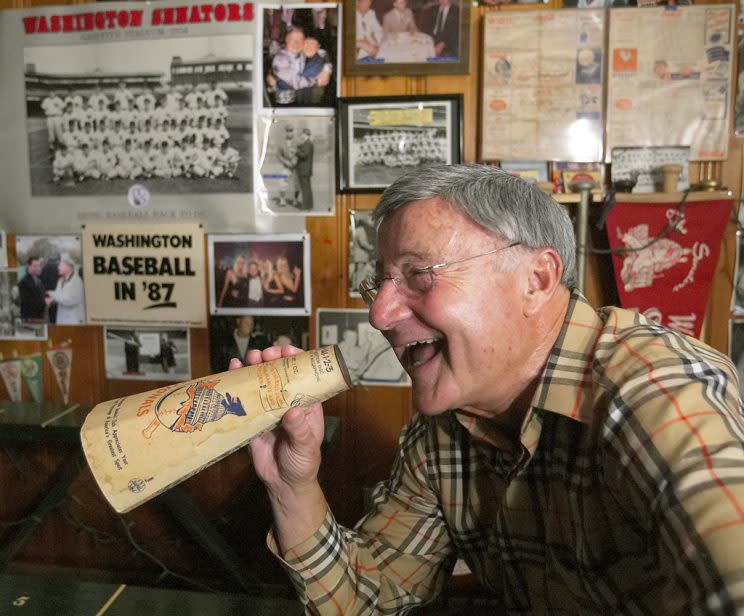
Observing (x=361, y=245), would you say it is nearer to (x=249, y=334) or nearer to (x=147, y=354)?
(x=249, y=334)

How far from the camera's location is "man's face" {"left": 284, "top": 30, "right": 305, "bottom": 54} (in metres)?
1.54

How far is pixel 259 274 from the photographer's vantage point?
165 cm

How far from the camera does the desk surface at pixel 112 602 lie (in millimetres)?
759

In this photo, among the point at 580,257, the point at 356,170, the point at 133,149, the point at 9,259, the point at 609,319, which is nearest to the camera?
the point at 609,319

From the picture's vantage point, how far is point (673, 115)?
145 centimetres

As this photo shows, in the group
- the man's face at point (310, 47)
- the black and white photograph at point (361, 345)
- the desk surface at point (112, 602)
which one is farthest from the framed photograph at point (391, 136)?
the desk surface at point (112, 602)

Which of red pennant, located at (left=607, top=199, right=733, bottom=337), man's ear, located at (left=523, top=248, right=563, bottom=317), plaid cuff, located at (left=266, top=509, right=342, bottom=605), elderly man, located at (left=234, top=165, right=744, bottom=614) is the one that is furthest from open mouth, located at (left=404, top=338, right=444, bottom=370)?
red pennant, located at (left=607, top=199, right=733, bottom=337)

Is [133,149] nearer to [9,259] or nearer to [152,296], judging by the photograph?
[152,296]

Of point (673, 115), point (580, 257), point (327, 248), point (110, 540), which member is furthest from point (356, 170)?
point (110, 540)

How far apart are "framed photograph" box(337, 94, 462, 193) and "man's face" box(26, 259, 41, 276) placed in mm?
1082

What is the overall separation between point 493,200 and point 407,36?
0.99m

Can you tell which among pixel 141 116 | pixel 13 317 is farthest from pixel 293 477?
pixel 13 317

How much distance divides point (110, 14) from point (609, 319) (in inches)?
69.2

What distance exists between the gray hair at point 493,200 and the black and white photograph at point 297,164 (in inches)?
33.0
